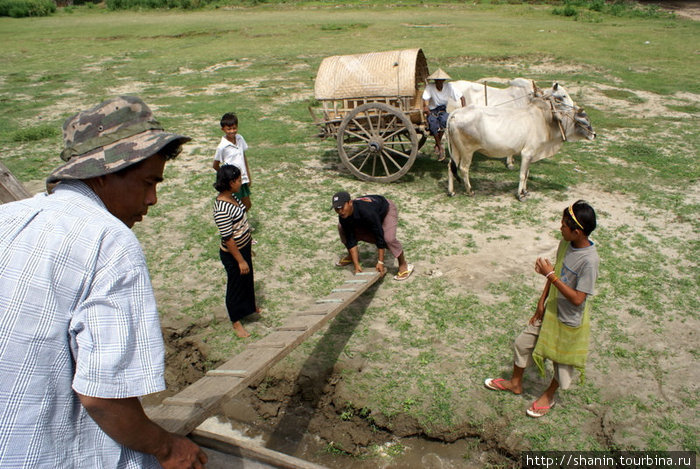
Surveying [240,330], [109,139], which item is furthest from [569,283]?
[109,139]

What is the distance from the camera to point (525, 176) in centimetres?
730

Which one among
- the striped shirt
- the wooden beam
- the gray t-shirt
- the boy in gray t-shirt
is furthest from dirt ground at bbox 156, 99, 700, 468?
the wooden beam

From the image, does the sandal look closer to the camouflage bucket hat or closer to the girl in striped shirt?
the girl in striped shirt

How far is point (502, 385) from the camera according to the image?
12.6 feet

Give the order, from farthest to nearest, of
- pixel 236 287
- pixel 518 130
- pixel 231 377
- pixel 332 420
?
pixel 518 130
pixel 236 287
pixel 332 420
pixel 231 377

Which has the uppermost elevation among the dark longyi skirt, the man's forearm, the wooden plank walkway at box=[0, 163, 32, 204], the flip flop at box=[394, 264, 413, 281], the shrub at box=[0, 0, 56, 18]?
the shrub at box=[0, 0, 56, 18]

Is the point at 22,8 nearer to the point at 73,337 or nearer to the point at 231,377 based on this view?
the point at 231,377

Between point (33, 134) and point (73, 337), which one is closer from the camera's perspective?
point (73, 337)

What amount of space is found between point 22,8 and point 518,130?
3897cm

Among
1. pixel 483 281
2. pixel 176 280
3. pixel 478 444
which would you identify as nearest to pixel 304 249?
pixel 176 280

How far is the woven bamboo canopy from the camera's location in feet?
24.3

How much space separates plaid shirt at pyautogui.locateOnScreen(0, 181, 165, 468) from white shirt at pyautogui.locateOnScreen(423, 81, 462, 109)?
7.40 metres

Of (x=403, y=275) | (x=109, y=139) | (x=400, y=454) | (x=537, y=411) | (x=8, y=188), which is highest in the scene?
(x=109, y=139)

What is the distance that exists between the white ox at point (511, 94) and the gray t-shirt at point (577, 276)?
488cm
